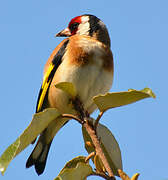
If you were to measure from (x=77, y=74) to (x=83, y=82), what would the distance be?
0.09 meters

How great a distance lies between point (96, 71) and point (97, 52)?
0.71ft

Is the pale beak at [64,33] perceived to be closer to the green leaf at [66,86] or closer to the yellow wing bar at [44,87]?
the yellow wing bar at [44,87]

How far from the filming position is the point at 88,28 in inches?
158

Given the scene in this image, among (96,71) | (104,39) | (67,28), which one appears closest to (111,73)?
(96,71)

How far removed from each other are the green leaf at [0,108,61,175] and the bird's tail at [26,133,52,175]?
5.24 feet

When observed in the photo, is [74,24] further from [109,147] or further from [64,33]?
[109,147]

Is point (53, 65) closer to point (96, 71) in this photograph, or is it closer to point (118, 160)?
point (96, 71)

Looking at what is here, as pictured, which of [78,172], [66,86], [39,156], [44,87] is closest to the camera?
[78,172]

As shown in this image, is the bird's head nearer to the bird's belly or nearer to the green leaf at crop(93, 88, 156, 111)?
the bird's belly

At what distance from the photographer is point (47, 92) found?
3520mm

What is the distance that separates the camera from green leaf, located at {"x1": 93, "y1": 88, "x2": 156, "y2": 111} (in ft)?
5.96

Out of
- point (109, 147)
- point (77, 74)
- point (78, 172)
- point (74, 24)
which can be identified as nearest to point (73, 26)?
point (74, 24)

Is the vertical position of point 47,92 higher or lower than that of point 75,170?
higher

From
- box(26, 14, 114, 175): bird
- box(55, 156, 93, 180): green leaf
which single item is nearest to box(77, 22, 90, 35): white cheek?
box(26, 14, 114, 175): bird
